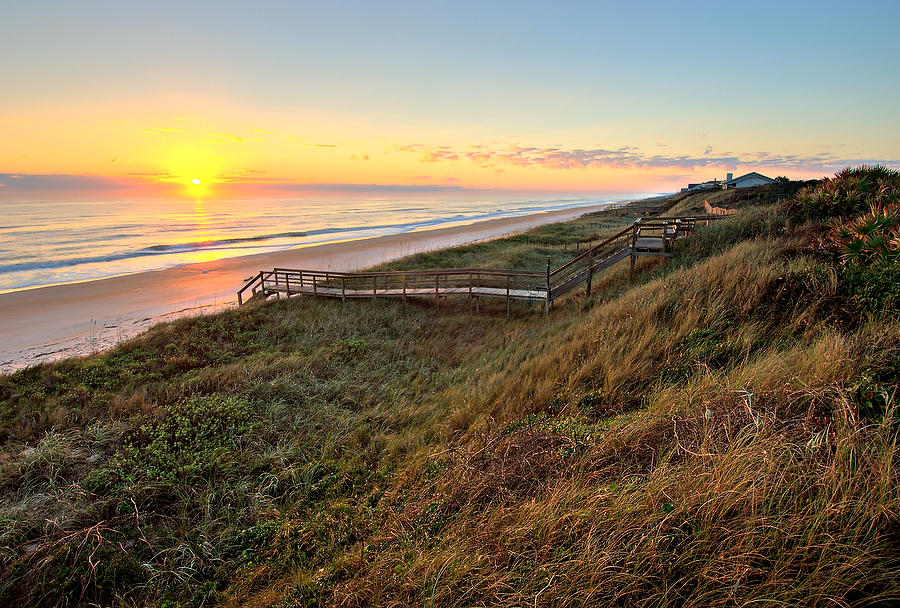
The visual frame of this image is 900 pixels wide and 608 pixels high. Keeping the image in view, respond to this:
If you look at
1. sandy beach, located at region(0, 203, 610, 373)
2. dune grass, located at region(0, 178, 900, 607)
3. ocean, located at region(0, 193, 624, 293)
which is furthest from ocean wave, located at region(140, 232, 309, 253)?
dune grass, located at region(0, 178, 900, 607)

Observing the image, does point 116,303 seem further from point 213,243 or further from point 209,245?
point 213,243

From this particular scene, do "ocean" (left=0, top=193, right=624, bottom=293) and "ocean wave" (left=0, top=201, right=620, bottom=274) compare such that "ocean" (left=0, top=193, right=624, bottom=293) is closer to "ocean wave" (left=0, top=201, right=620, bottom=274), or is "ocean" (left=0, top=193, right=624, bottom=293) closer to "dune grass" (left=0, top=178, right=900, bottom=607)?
"ocean wave" (left=0, top=201, right=620, bottom=274)

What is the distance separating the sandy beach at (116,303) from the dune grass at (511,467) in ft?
21.2

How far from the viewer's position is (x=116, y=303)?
832 inches

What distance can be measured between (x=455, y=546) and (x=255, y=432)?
5.07 m

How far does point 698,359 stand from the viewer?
19.7 ft

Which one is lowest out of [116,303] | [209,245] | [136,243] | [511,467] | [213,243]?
[116,303]

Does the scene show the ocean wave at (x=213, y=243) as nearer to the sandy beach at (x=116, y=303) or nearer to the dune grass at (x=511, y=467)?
the sandy beach at (x=116, y=303)

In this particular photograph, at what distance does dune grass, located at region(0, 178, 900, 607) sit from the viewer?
2578mm

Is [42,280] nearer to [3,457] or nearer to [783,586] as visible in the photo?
[3,457]

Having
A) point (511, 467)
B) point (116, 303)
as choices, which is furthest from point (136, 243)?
point (511, 467)

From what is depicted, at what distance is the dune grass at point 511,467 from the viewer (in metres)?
2.58

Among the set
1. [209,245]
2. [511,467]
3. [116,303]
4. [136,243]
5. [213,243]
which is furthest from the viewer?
[213,243]

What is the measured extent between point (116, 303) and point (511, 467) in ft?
80.7
